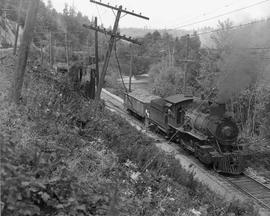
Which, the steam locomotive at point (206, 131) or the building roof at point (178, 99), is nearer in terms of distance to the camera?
the steam locomotive at point (206, 131)

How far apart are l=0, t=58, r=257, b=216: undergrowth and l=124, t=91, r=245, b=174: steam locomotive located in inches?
187

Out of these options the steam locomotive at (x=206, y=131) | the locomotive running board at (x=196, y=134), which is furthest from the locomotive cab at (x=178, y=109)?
the locomotive running board at (x=196, y=134)

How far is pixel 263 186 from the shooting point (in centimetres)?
1480

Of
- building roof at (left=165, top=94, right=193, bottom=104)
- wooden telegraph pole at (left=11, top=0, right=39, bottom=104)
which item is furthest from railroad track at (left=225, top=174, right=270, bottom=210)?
wooden telegraph pole at (left=11, top=0, right=39, bottom=104)

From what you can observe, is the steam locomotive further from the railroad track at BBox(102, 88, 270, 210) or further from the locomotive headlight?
the railroad track at BBox(102, 88, 270, 210)

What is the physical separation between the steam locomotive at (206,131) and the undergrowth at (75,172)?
15.5ft

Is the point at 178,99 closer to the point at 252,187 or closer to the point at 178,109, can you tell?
the point at 178,109

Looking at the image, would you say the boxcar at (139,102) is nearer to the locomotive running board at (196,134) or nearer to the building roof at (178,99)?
the building roof at (178,99)

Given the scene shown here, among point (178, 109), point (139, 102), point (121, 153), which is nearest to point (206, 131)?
point (178, 109)

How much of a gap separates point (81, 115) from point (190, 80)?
129 feet

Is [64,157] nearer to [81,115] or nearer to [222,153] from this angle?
[81,115]

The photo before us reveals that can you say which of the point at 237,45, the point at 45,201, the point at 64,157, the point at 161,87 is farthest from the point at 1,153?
the point at 161,87

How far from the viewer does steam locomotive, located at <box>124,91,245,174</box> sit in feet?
52.5

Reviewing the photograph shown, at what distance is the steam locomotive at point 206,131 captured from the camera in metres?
16.0
